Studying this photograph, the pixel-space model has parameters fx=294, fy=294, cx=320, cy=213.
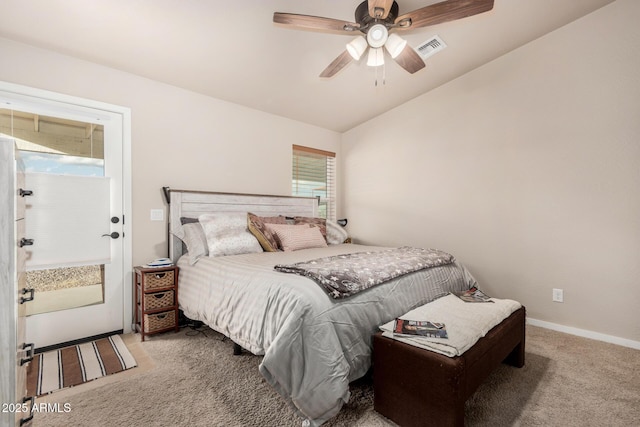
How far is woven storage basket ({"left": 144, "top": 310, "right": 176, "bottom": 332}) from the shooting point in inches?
100

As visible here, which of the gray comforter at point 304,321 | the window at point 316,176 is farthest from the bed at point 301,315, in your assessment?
the window at point 316,176

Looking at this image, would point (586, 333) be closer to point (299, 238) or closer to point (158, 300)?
point (299, 238)

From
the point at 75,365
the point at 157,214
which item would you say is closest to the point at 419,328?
the point at 75,365

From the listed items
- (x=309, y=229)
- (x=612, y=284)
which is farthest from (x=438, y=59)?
(x=612, y=284)

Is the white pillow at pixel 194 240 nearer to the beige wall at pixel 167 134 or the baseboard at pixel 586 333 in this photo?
the beige wall at pixel 167 134

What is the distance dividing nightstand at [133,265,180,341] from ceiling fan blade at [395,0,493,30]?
2.75 meters

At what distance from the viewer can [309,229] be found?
3268 millimetres

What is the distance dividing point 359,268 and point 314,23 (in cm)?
168

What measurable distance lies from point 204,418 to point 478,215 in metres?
3.15

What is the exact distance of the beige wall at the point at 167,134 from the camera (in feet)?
7.93

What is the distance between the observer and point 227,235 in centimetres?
281

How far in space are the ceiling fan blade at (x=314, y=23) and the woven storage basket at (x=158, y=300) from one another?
7.81ft

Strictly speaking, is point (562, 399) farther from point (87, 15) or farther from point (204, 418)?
point (87, 15)

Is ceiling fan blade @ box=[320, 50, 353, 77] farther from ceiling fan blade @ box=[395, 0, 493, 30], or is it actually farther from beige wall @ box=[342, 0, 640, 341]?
beige wall @ box=[342, 0, 640, 341]
